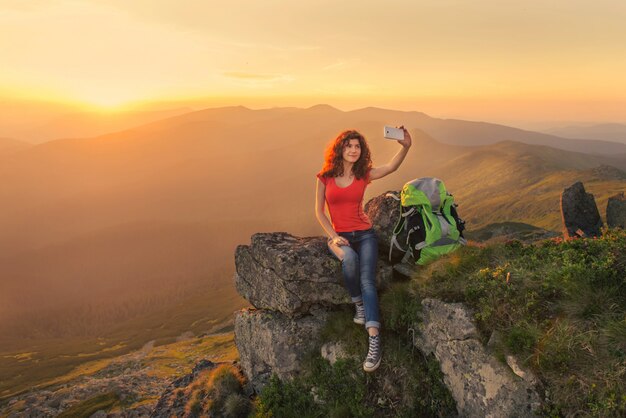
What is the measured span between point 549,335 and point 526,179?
729 feet

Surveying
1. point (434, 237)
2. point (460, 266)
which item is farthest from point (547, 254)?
point (434, 237)

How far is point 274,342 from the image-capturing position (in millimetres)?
12086

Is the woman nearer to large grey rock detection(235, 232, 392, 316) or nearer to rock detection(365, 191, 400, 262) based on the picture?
large grey rock detection(235, 232, 392, 316)

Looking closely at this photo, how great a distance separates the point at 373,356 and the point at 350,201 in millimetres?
4246

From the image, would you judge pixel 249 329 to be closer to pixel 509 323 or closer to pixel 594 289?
pixel 509 323

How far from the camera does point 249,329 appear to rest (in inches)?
532

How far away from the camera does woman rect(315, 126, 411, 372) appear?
1005 centimetres

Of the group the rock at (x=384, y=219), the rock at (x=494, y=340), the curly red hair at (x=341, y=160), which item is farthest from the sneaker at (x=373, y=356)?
the curly red hair at (x=341, y=160)

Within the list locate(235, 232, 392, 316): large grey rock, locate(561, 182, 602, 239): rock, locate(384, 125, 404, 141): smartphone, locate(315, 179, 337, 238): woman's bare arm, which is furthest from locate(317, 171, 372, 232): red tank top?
locate(561, 182, 602, 239): rock

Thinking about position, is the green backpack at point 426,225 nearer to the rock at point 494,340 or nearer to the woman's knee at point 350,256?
the woman's knee at point 350,256

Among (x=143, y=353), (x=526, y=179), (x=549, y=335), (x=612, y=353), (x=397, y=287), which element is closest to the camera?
(x=612, y=353)

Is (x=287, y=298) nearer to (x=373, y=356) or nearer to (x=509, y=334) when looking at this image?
(x=373, y=356)

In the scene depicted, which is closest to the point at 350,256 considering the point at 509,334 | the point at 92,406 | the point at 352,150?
the point at 352,150

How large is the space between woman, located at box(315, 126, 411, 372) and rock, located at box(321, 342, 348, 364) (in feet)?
3.31
